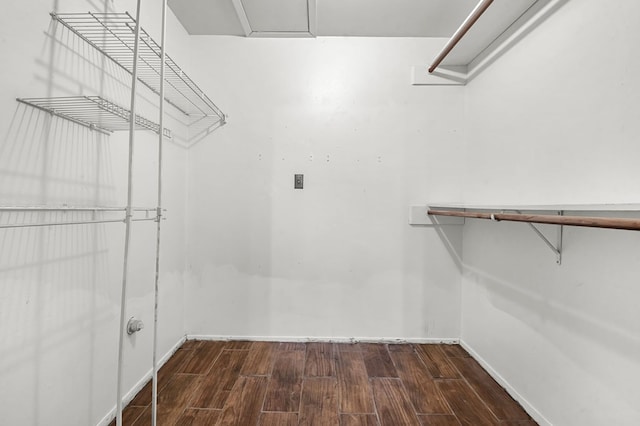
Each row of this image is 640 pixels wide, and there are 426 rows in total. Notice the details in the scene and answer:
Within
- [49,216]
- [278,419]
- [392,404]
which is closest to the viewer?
[49,216]

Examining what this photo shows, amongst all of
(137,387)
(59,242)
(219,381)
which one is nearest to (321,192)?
(219,381)

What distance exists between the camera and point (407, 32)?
83.4 inches

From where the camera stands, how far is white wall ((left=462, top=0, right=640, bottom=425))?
106 centimetres

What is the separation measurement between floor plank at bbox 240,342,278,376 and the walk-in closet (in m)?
0.03

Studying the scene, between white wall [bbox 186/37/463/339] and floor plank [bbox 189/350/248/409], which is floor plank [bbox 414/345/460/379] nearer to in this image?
white wall [bbox 186/37/463/339]

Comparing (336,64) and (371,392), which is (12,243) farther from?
(336,64)

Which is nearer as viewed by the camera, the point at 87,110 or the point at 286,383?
the point at 87,110

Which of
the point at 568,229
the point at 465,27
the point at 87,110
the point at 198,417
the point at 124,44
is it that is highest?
the point at 465,27

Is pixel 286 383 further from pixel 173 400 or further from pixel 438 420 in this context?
pixel 438 420

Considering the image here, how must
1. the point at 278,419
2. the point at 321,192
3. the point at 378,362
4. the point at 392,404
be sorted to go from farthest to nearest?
1. the point at 321,192
2. the point at 378,362
3. the point at 392,404
4. the point at 278,419

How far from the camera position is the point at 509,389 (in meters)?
1.61

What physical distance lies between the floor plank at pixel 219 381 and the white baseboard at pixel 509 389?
59.9 inches

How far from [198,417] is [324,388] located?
647mm

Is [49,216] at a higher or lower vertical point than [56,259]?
higher
